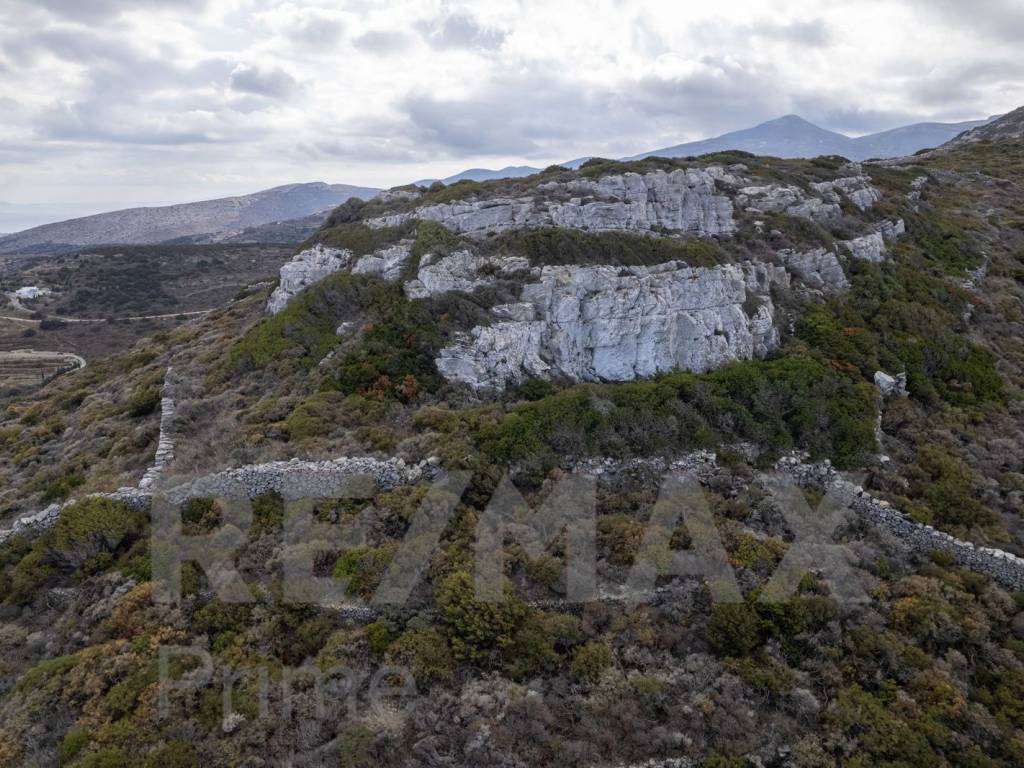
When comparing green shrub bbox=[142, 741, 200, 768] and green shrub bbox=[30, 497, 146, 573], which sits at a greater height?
green shrub bbox=[30, 497, 146, 573]

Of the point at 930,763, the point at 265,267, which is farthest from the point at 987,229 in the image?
the point at 265,267

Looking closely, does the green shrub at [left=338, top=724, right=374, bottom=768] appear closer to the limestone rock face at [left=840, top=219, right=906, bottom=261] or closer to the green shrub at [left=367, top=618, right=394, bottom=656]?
the green shrub at [left=367, top=618, right=394, bottom=656]

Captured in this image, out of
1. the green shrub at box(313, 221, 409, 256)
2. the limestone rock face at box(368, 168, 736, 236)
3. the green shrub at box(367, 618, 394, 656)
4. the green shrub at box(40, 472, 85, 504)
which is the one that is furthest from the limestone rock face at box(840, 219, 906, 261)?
the green shrub at box(40, 472, 85, 504)

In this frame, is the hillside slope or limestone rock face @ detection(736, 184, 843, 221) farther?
limestone rock face @ detection(736, 184, 843, 221)

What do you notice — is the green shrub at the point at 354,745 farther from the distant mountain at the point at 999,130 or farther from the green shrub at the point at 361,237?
the distant mountain at the point at 999,130

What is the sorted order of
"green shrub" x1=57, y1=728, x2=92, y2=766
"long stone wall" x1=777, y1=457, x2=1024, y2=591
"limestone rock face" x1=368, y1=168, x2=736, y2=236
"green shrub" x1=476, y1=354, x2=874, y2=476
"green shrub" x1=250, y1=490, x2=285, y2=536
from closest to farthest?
"green shrub" x1=57, y1=728, x2=92, y2=766
"long stone wall" x1=777, y1=457, x2=1024, y2=591
"green shrub" x1=250, y1=490, x2=285, y2=536
"green shrub" x1=476, y1=354, x2=874, y2=476
"limestone rock face" x1=368, y1=168, x2=736, y2=236

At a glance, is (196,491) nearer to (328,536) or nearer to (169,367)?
(328,536)

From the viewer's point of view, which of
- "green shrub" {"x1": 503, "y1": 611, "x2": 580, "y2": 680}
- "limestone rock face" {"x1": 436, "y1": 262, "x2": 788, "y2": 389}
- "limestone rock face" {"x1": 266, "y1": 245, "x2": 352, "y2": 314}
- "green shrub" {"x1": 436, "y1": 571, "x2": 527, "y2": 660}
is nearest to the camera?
"green shrub" {"x1": 503, "y1": 611, "x2": 580, "y2": 680}

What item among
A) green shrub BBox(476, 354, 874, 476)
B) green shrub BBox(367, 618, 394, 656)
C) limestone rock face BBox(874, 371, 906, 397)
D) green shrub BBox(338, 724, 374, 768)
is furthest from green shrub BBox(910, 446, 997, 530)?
green shrub BBox(338, 724, 374, 768)

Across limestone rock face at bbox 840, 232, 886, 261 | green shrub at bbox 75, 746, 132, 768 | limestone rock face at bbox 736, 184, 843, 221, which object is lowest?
green shrub at bbox 75, 746, 132, 768
